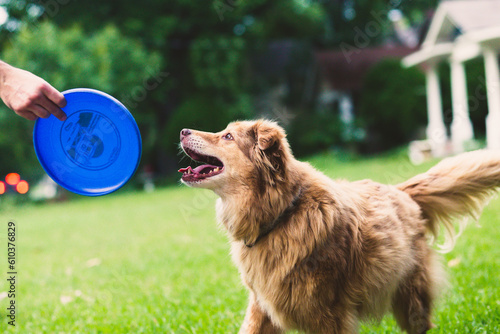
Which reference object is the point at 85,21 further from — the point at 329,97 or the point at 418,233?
the point at 418,233

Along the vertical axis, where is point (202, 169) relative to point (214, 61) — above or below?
above

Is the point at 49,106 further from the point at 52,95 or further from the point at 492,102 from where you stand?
the point at 492,102

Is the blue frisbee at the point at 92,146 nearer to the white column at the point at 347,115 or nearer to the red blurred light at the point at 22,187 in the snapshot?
the red blurred light at the point at 22,187

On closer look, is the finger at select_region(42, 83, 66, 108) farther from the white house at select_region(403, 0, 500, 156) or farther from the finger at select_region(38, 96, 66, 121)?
the white house at select_region(403, 0, 500, 156)

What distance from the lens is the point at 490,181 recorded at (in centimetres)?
381

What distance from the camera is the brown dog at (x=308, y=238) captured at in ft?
9.96

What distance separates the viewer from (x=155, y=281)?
239 inches

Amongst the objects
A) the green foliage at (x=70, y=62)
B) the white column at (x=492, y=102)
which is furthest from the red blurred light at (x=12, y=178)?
the white column at (x=492, y=102)

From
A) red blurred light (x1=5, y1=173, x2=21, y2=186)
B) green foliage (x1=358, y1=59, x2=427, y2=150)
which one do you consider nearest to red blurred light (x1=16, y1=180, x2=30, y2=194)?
red blurred light (x1=5, y1=173, x2=21, y2=186)

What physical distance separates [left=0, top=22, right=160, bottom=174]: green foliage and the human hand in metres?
16.7

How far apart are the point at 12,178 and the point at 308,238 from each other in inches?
918

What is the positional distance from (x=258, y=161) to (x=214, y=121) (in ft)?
59.1

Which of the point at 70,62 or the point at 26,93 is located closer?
the point at 26,93

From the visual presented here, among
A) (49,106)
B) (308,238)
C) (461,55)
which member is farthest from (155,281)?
(461,55)
